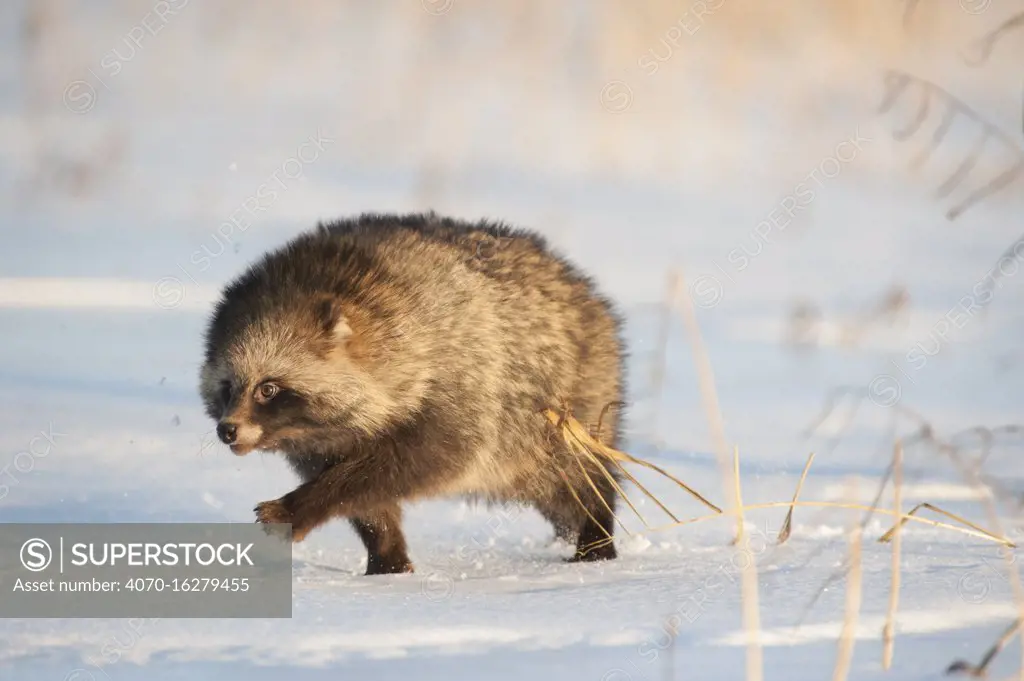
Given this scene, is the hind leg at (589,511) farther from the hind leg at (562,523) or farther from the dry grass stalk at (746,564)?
the dry grass stalk at (746,564)

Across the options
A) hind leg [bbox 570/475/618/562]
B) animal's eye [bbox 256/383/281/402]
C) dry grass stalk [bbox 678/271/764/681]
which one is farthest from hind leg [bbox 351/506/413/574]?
dry grass stalk [bbox 678/271/764/681]

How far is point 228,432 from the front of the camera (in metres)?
5.52

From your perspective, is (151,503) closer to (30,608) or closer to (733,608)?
(30,608)

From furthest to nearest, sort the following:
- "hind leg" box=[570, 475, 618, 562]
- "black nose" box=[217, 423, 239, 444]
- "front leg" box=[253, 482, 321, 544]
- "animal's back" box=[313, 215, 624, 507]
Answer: "hind leg" box=[570, 475, 618, 562] < "animal's back" box=[313, 215, 624, 507] < "front leg" box=[253, 482, 321, 544] < "black nose" box=[217, 423, 239, 444]

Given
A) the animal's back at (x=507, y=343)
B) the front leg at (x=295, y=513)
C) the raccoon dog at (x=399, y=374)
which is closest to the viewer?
the front leg at (x=295, y=513)

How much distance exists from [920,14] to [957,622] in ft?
27.0

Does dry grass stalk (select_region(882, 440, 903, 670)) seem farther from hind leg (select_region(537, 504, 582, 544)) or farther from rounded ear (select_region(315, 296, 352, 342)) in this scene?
hind leg (select_region(537, 504, 582, 544))

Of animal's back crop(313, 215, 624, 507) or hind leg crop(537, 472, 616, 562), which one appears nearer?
animal's back crop(313, 215, 624, 507)

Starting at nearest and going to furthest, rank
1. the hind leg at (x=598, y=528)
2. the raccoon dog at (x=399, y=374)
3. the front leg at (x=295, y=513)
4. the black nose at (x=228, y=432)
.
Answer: the black nose at (x=228, y=432) → the front leg at (x=295, y=513) → the raccoon dog at (x=399, y=374) → the hind leg at (x=598, y=528)

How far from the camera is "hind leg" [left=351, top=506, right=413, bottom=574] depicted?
6105 millimetres

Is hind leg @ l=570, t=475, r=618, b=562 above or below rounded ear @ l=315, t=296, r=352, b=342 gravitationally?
below

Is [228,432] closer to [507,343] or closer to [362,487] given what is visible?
[362,487]

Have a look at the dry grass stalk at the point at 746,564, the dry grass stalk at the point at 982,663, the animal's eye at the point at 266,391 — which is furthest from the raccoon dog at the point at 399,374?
the dry grass stalk at the point at 982,663

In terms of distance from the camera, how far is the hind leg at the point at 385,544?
611 centimetres
